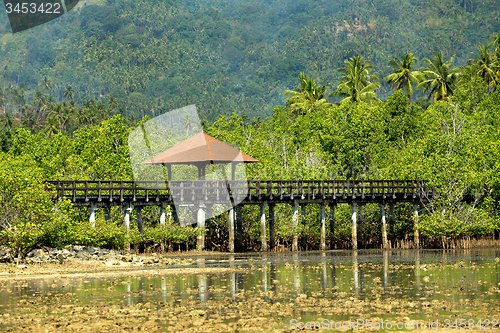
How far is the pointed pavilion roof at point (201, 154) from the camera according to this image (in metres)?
41.8

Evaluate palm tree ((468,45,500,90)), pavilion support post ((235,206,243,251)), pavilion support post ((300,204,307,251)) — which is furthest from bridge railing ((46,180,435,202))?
palm tree ((468,45,500,90))

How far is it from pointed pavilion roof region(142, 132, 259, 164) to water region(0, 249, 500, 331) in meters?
14.7

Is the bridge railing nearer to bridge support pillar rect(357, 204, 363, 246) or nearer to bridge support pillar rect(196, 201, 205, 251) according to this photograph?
bridge support pillar rect(196, 201, 205, 251)

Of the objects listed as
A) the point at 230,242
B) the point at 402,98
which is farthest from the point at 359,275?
the point at 402,98

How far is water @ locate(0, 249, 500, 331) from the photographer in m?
15.3

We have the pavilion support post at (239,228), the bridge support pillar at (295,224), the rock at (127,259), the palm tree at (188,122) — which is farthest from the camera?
the palm tree at (188,122)

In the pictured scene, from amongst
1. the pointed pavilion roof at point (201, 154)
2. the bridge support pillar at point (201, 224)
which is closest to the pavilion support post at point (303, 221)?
the pointed pavilion roof at point (201, 154)

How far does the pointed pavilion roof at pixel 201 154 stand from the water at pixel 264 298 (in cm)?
1473

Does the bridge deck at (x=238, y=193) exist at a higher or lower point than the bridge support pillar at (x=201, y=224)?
higher

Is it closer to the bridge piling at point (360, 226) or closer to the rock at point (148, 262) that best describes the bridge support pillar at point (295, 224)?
the bridge piling at point (360, 226)

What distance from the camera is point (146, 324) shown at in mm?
14945

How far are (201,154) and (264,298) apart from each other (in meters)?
24.1

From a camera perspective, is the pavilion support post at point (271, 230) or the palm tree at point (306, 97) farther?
the palm tree at point (306, 97)

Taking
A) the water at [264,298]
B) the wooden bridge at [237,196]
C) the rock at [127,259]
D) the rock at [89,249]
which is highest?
the wooden bridge at [237,196]
